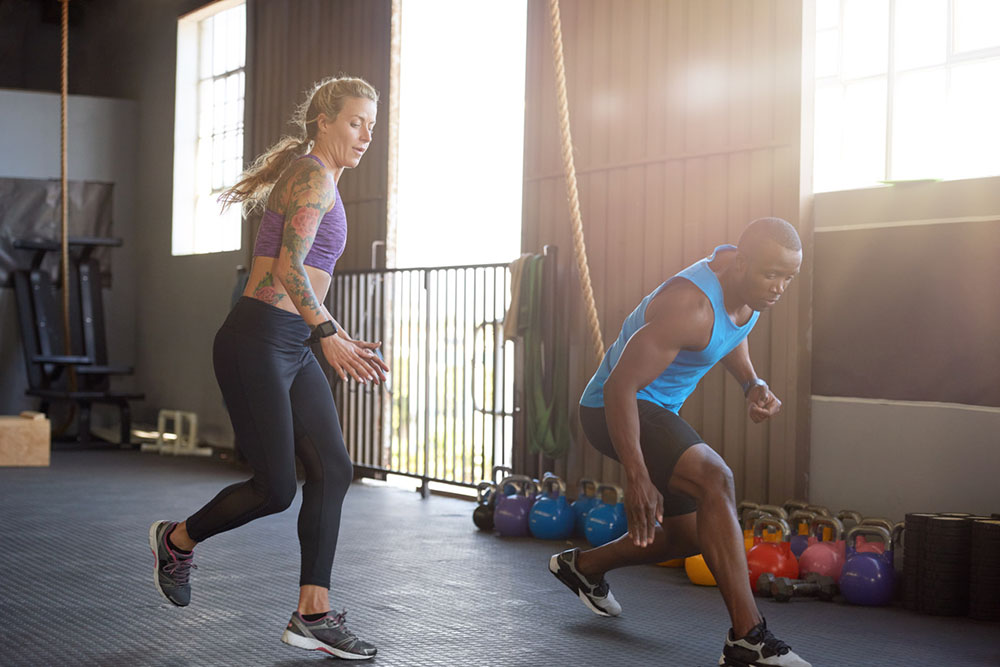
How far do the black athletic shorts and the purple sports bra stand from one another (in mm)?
872

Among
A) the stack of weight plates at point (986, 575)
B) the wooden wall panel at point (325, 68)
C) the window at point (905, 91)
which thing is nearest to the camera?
the stack of weight plates at point (986, 575)

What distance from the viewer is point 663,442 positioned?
9.59 ft

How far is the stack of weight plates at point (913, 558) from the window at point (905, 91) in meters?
1.38

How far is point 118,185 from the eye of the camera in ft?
33.6

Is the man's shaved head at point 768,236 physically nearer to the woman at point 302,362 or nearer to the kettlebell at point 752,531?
the woman at point 302,362

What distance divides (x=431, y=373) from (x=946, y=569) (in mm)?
3385

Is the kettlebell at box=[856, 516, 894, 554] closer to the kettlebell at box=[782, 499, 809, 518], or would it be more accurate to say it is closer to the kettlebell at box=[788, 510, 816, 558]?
the kettlebell at box=[788, 510, 816, 558]

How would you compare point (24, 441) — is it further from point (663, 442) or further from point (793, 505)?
point (663, 442)

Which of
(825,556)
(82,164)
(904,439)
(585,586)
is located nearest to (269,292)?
(585,586)

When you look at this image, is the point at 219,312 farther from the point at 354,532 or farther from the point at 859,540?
the point at 859,540

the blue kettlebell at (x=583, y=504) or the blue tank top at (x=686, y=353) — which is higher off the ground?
the blue tank top at (x=686, y=353)

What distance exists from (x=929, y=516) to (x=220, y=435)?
250 inches

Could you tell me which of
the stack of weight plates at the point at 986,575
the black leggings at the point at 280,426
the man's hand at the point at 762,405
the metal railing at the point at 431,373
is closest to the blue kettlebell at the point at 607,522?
the metal railing at the point at 431,373

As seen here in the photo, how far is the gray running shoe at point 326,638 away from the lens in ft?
9.25
